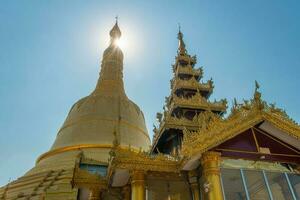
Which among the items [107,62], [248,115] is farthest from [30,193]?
[107,62]

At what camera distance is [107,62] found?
32406 mm

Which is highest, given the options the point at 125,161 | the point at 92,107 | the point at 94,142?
the point at 92,107

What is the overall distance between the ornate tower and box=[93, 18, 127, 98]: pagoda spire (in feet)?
41.1

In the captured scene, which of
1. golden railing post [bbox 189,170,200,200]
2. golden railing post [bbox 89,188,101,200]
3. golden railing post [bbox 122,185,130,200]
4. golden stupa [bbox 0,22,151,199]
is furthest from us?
golden stupa [bbox 0,22,151,199]

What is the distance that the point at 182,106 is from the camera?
1307 cm

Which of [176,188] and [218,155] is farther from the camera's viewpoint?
[176,188]

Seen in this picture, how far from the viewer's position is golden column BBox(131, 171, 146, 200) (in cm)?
794

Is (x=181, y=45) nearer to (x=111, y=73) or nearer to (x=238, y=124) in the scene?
(x=238, y=124)

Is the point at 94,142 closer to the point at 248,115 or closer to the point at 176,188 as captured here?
the point at 176,188

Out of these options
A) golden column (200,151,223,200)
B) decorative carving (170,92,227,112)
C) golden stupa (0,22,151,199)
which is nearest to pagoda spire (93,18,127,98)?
golden stupa (0,22,151,199)

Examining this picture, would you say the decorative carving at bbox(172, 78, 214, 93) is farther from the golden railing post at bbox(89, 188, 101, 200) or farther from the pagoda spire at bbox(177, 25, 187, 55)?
the golden railing post at bbox(89, 188, 101, 200)

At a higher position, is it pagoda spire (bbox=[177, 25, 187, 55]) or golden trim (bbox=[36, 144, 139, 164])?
pagoda spire (bbox=[177, 25, 187, 55])

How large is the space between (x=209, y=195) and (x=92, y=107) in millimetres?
19633

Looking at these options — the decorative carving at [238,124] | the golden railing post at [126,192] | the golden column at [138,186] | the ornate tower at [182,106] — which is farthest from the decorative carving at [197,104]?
the golden column at [138,186]
